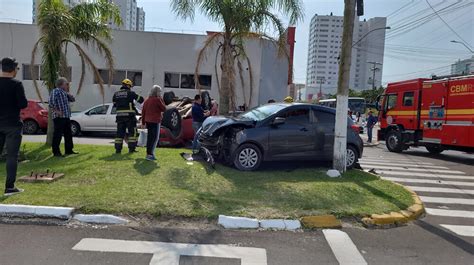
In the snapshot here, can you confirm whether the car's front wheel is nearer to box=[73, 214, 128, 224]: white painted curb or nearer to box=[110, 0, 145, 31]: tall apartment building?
box=[73, 214, 128, 224]: white painted curb

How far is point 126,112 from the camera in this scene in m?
9.57

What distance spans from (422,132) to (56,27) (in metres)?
13.2

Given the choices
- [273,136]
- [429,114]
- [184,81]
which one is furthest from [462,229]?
[184,81]

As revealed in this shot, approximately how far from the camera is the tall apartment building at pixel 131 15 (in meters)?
19.1

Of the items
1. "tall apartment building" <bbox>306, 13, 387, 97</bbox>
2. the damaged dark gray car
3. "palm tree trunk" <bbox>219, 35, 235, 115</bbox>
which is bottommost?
the damaged dark gray car

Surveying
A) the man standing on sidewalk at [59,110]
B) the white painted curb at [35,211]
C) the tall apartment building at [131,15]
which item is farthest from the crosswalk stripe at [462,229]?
the tall apartment building at [131,15]

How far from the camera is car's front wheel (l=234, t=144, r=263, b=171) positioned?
337 inches

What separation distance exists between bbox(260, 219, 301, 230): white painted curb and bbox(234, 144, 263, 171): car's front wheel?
120 inches

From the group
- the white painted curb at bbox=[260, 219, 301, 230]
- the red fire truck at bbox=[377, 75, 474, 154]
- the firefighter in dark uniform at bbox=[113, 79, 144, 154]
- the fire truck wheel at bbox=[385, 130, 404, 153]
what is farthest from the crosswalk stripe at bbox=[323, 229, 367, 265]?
the fire truck wheel at bbox=[385, 130, 404, 153]

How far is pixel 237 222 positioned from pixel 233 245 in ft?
2.14

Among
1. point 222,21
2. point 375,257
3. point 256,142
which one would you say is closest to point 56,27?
point 222,21

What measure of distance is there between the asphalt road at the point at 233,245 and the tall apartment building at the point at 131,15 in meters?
14.8

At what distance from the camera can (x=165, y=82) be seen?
23.1 m

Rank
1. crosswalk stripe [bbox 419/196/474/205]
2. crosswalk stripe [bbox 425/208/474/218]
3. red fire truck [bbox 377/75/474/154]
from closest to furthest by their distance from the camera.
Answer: crosswalk stripe [bbox 425/208/474/218], crosswalk stripe [bbox 419/196/474/205], red fire truck [bbox 377/75/474/154]
